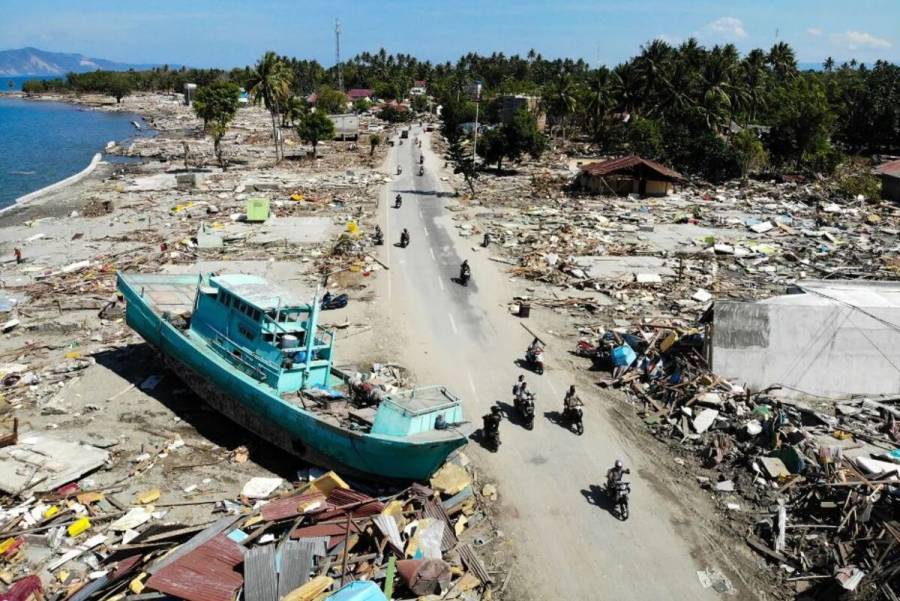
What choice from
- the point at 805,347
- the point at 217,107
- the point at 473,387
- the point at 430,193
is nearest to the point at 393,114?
the point at 217,107

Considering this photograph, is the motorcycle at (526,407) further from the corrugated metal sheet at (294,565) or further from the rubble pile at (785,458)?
the corrugated metal sheet at (294,565)

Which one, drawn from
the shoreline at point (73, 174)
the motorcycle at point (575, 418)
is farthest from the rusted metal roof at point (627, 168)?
the shoreline at point (73, 174)

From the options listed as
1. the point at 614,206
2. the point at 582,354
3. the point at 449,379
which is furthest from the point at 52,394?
the point at 614,206

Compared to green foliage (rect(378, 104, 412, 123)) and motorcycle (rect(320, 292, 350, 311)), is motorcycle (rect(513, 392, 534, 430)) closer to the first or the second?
motorcycle (rect(320, 292, 350, 311))

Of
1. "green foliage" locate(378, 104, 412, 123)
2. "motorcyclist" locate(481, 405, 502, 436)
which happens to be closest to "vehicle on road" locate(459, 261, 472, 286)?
"motorcyclist" locate(481, 405, 502, 436)

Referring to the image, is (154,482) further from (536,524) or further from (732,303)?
(732,303)

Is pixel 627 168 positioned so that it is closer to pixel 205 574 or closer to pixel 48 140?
pixel 205 574

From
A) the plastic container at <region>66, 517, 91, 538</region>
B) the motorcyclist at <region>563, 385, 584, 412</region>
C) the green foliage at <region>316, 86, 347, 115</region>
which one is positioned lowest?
the plastic container at <region>66, 517, 91, 538</region>
